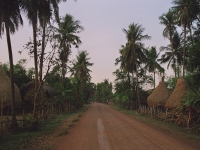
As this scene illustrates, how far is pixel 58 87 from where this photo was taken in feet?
88.7

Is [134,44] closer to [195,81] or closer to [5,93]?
[195,81]

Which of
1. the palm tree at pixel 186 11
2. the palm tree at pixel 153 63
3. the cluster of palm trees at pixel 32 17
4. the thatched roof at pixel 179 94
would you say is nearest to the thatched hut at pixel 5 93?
the cluster of palm trees at pixel 32 17

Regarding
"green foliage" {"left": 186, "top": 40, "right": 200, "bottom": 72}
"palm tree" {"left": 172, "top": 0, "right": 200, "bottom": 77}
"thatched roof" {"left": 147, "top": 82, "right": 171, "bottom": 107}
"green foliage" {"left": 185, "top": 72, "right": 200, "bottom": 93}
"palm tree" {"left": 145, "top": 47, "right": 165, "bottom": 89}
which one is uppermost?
"palm tree" {"left": 172, "top": 0, "right": 200, "bottom": 77}

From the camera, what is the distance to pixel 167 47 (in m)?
36.4

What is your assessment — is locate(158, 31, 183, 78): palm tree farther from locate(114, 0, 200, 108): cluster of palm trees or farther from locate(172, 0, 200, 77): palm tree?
locate(172, 0, 200, 77): palm tree

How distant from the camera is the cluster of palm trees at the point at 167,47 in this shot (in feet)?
79.9

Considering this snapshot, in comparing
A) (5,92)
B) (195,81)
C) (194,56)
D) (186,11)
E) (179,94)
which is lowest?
(179,94)

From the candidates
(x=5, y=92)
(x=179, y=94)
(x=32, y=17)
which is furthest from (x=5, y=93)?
(x=179, y=94)

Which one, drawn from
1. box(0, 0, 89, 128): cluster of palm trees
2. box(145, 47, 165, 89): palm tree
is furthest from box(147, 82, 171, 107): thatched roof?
box(0, 0, 89, 128): cluster of palm trees

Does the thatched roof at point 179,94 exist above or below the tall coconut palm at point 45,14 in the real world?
below

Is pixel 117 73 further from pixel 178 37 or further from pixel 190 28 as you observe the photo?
pixel 190 28

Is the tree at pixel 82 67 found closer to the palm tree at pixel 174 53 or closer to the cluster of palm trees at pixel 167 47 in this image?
the cluster of palm trees at pixel 167 47

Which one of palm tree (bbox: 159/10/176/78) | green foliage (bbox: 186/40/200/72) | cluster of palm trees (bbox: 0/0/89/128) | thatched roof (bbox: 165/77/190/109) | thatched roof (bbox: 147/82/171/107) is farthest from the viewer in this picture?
palm tree (bbox: 159/10/176/78)

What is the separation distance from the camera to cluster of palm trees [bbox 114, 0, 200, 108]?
2434 centimetres
